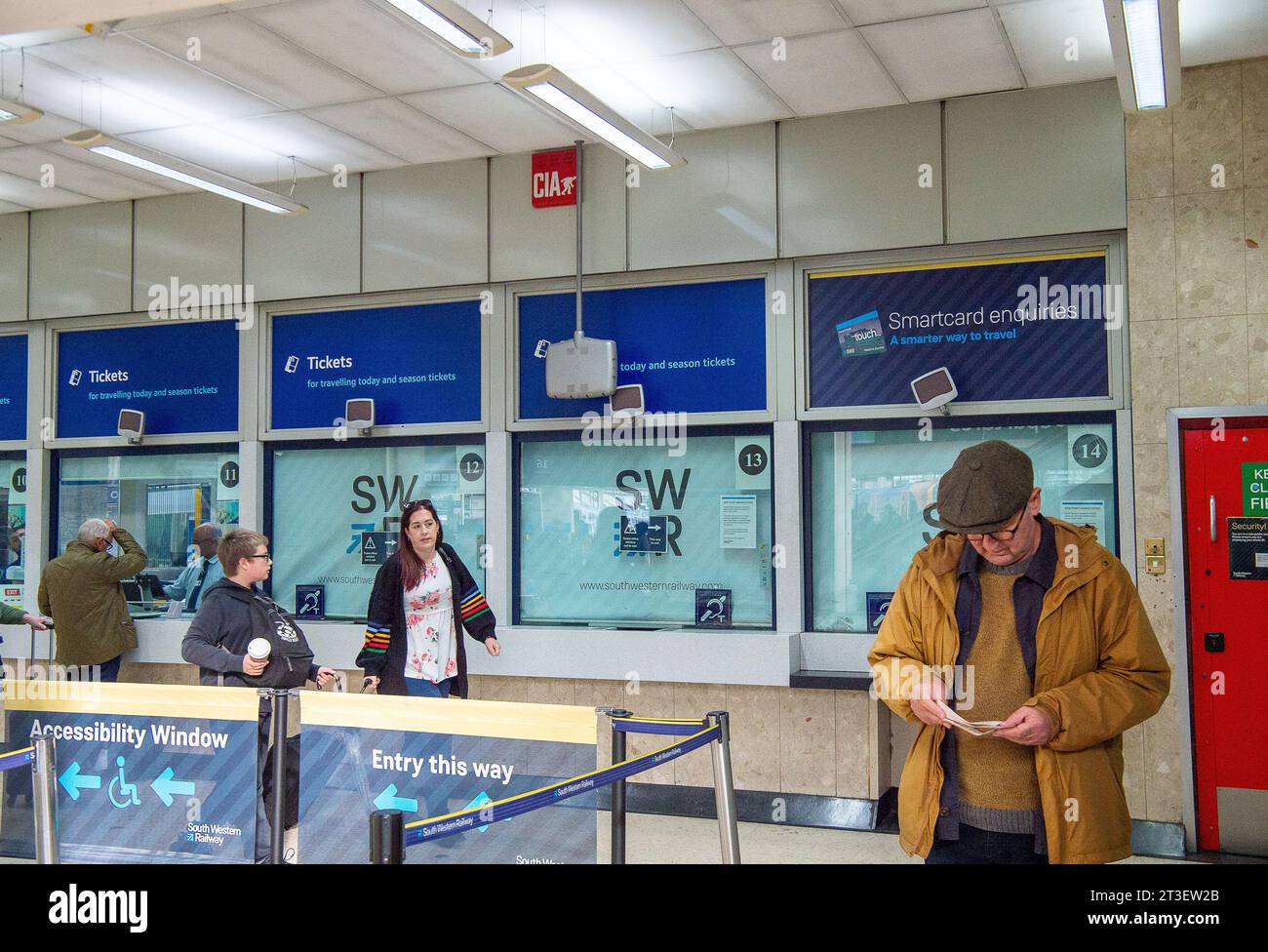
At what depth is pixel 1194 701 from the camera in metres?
5.38

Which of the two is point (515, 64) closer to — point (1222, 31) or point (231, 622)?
point (231, 622)

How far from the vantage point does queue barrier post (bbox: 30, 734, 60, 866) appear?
3.19m

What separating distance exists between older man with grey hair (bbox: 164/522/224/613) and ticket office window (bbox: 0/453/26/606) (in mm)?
1319

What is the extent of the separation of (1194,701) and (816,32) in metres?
3.53

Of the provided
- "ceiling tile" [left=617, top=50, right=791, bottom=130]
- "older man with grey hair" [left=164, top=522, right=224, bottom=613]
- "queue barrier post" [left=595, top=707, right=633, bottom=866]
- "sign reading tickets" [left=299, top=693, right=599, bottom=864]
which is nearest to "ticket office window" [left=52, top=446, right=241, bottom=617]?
"older man with grey hair" [left=164, top=522, right=224, bottom=613]

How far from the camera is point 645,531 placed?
6656mm

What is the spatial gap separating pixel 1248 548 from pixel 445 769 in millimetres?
4058

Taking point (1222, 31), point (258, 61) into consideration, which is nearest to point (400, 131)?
point (258, 61)

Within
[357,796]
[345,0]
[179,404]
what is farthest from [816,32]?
[179,404]

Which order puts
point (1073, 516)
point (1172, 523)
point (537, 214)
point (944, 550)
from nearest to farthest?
point (944, 550), point (1172, 523), point (1073, 516), point (537, 214)

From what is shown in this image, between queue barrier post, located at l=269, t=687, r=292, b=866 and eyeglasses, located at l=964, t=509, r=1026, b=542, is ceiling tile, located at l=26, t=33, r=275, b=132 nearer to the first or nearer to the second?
queue barrier post, located at l=269, t=687, r=292, b=866

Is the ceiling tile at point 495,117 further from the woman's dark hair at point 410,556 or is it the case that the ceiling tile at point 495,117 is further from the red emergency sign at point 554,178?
the woman's dark hair at point 410,556

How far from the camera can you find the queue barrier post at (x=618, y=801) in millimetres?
3322
